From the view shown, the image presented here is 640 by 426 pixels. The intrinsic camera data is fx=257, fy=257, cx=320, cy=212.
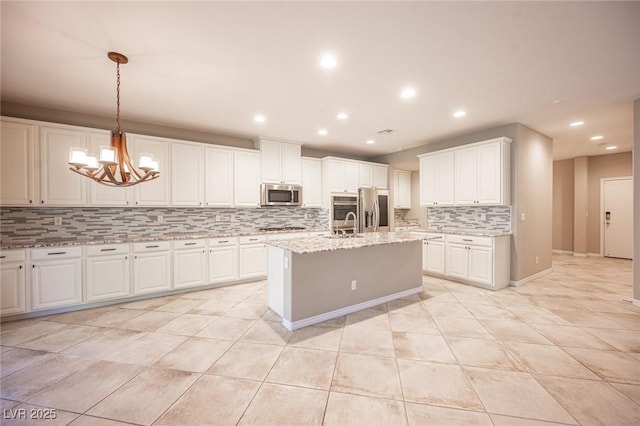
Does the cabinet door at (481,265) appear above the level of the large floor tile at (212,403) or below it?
above

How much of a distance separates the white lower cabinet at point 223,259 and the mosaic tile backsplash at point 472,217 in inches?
170

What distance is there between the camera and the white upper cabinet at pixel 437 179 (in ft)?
16.7

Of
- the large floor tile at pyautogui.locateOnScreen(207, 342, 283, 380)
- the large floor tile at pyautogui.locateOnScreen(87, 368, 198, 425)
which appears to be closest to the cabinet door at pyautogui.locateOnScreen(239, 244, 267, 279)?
the large floor tile at pyautogui.locateOnScreen(207, 342, 283, 380)

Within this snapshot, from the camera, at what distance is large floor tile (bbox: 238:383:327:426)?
1650 mm

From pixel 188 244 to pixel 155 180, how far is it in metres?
1.16

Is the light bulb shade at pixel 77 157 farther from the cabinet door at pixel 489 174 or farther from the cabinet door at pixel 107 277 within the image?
the cabinet door at pixel 489 174

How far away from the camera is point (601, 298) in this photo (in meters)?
3.88

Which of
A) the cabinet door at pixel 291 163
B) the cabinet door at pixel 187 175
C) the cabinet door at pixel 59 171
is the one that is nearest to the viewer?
the cabinet door at pixel 59 171

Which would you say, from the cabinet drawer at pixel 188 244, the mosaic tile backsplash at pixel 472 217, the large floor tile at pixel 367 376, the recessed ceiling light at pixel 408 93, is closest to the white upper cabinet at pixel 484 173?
the mosaic tile backsplash at pixel 472 217

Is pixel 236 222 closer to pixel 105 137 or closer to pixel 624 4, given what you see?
pixel 105 137

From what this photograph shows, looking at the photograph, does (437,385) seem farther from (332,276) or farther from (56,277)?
(56,277)

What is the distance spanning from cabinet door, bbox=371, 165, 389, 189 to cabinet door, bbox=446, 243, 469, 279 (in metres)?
2.45

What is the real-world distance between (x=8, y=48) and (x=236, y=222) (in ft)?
11.6

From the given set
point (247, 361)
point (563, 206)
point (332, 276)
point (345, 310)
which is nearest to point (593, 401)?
point (345, 310)
